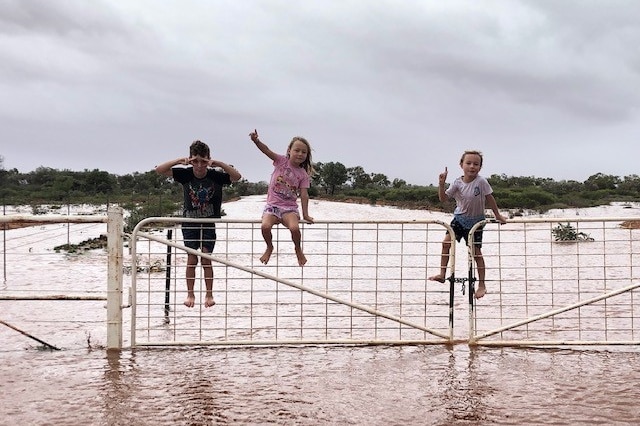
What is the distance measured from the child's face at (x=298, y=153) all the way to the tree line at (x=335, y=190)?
2354 centimetres

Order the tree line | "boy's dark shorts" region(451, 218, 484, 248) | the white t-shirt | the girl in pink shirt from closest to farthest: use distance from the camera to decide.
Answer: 1. the girl in pink shirt
2. the white t-shirt
3. "boy's dark shorts" region(451, 218, 484, 248)
4. the tree line

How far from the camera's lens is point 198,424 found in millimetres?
4207

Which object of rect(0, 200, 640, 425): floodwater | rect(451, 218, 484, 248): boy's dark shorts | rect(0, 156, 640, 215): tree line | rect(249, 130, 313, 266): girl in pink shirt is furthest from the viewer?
rect(0, 156, 640, 215): tree line

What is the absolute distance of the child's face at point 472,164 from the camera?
6.70 m

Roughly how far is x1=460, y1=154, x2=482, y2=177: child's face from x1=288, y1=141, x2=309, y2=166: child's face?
168 cm

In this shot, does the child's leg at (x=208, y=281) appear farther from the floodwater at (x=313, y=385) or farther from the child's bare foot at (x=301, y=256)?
the child's bare foot at (x=301, y=256)

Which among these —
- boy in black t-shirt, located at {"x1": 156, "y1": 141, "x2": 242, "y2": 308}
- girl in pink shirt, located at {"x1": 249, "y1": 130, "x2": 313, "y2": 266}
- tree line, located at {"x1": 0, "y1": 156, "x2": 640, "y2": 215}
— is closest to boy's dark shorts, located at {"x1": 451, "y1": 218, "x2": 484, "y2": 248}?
girl in pink shirt, located at {"x1": 249, "y1": 130, "x2": 313, "y2": 266}

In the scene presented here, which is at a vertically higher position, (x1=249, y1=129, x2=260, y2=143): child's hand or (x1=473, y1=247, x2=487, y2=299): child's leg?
(x1=249, y1=129, x2=260, y2=143): child's hand

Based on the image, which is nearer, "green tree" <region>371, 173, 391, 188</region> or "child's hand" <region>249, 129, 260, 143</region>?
"child's hand" <region>249, 129, 260, 143</region>

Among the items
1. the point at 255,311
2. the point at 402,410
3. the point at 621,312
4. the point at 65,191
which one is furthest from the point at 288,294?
the point at 65,191

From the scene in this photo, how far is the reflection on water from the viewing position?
437cm

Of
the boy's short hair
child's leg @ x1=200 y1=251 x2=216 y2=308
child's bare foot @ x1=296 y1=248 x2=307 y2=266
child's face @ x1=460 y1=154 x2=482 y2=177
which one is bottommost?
child's leg @ x1=200 y1=251 x2=216 y2=308

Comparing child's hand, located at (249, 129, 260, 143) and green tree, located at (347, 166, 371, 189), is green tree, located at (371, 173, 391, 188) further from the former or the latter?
child's hand, located at (249, 129, 260, 143)

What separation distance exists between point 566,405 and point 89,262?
1198 cm
